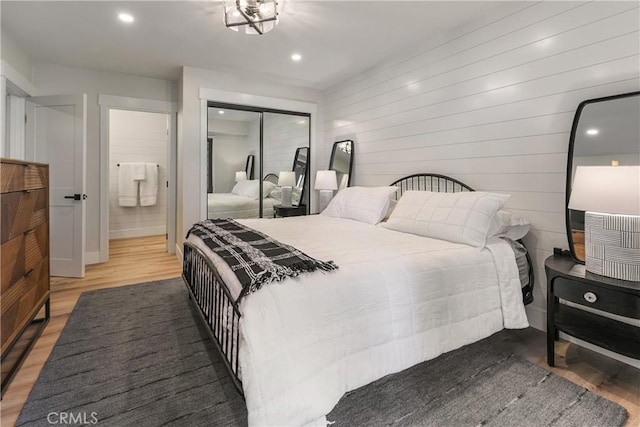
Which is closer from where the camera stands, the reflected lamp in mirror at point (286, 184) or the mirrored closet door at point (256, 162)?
the mirrored closet door at point (256, 162)

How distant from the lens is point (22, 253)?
1.98m

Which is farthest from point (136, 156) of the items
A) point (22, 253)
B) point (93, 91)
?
point (22, 253)

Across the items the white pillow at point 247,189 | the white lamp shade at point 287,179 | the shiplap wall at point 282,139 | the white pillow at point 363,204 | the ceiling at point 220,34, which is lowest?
the white pillow at point 363,204

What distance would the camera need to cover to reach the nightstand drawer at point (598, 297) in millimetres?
1618

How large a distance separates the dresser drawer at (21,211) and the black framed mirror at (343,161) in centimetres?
318

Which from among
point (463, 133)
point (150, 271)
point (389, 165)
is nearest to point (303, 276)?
point (463, 133)

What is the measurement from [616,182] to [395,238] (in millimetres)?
1283

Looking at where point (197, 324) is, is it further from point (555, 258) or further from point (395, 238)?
point (555, 258)

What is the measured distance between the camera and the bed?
1.22 meters

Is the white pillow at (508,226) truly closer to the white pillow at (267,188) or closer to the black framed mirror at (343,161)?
the black framed mirror at (343,161)

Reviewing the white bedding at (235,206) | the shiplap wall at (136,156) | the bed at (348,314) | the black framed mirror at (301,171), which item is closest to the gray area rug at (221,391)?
the bed at (348,314)

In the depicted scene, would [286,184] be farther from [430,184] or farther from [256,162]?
[430,184]

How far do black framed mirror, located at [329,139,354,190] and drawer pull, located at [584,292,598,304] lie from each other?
2.95m

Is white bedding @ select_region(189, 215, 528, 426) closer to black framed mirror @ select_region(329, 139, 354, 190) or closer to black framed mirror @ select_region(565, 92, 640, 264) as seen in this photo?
black framed mirror @ select_region(565, 92, 640, 264)
